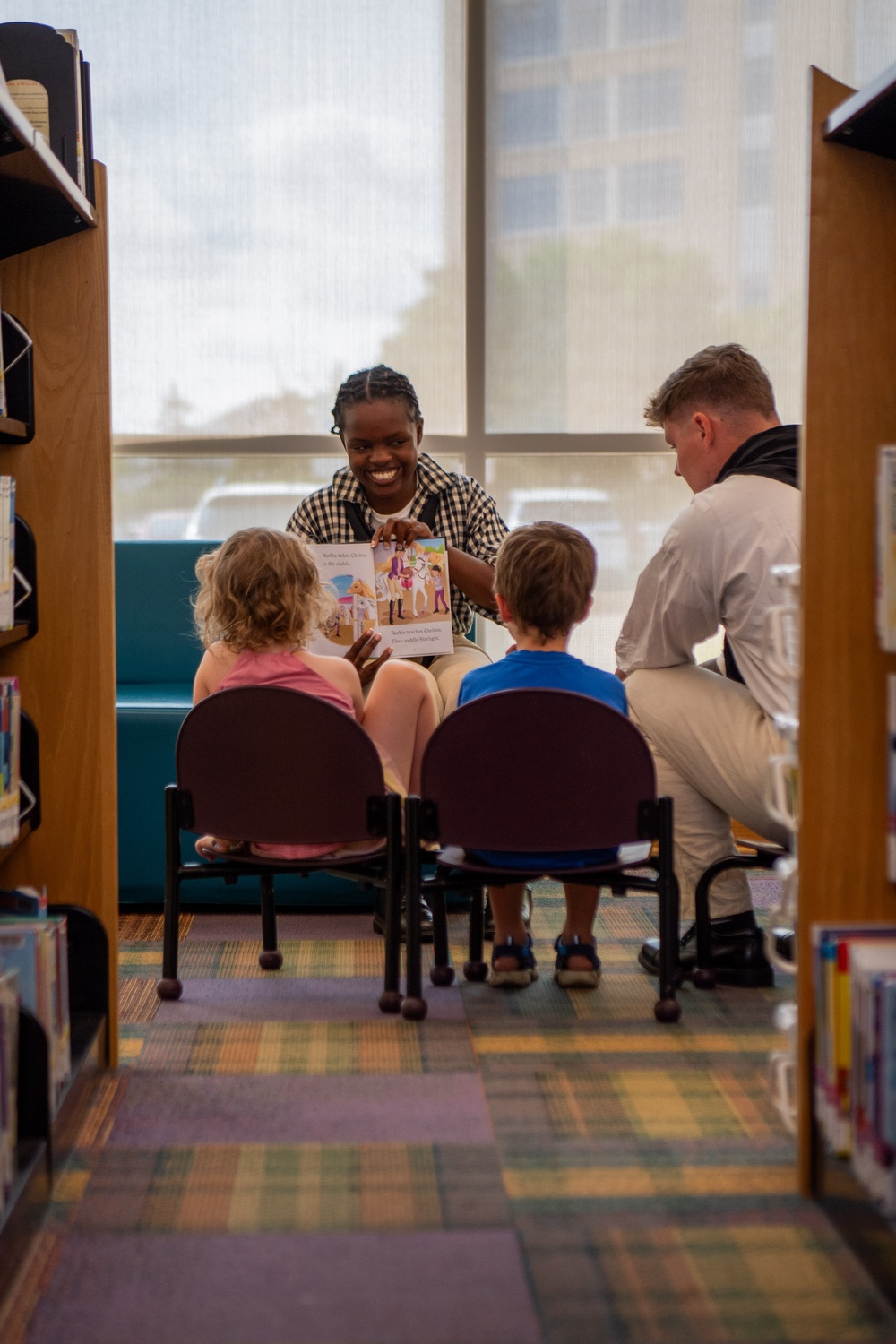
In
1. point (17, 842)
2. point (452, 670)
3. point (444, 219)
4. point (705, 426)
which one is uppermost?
point (444, 219)

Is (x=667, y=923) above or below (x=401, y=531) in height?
below

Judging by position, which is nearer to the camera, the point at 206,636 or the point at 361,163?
the point at 206,636

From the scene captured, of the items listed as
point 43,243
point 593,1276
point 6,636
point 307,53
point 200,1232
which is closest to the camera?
point 593,1276

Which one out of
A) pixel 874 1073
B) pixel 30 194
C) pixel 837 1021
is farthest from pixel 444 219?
pixel 874 1073

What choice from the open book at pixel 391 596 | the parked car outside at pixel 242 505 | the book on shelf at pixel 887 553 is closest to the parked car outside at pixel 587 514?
the parked car outside at pixel 242 505

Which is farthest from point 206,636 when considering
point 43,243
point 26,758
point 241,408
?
point 241,408

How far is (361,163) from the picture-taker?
14.9 feet

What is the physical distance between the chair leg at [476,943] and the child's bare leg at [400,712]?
0.32 m

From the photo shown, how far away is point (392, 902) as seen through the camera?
2.42 metres

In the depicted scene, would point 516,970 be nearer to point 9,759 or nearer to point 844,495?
point 9,759

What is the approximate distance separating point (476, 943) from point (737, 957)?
59 centimetres

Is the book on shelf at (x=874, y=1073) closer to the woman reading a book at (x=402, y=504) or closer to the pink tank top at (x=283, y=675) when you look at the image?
the pink tank top at (x=283, y=675)

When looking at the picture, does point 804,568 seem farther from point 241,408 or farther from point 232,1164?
point 241,408

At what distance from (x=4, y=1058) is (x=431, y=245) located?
3.76 meters
